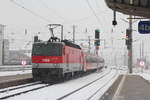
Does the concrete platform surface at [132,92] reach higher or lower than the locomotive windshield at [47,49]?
lower

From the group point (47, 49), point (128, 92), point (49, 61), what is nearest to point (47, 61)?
point (49, 61)

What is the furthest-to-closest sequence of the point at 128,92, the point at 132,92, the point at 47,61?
the point at 47,61
the point at 132,92
the point at 128,92

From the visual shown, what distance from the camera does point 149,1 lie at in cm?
1500

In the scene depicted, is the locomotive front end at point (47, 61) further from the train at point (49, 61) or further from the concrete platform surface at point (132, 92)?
the concrete platform surface at point (132, 92)

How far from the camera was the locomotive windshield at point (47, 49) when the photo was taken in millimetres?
29922

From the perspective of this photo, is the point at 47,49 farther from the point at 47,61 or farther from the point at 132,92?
the point at 132,92

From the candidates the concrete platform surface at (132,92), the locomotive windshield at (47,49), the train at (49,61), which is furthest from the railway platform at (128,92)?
the locomotive windshield at (47,49)

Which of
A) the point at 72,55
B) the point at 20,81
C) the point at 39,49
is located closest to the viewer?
the point at 20,81

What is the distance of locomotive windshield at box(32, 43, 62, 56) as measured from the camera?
29.9 meters

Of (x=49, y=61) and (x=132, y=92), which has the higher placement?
(x=49, y=61)

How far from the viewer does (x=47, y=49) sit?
30.2 metres

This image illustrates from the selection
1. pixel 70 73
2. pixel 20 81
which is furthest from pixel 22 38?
pixel 20 81

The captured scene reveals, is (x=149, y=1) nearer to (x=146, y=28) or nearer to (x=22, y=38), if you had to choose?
(x=146, y=28)

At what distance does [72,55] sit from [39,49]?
4718 mm
